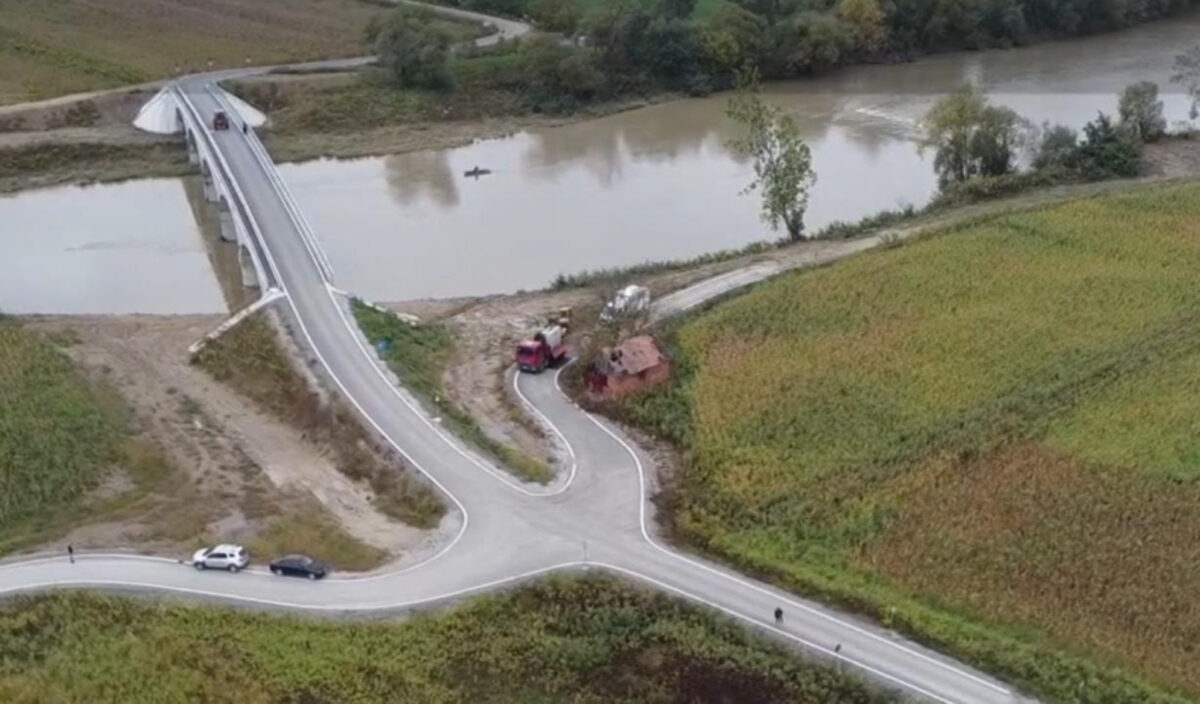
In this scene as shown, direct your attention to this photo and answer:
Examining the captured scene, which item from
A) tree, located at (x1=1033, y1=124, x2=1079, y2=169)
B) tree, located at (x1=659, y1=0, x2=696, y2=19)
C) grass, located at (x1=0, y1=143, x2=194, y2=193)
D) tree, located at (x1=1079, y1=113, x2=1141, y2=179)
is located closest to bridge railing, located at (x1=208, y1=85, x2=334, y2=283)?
grass, located at (x1=0, y1=143, x2=194, y2=193)

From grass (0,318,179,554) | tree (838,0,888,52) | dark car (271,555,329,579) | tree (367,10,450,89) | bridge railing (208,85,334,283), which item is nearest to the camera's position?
dark car (271,555,329,579)

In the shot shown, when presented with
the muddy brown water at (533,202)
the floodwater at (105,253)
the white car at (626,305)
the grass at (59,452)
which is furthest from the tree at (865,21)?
the grass at (59,452)

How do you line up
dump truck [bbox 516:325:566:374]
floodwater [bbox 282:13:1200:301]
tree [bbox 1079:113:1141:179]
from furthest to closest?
tree [bbox 1079:113:1141:179]
floodwater [bbox 282:13:1200:301]
dump truck [bbox 516:325:566:374]

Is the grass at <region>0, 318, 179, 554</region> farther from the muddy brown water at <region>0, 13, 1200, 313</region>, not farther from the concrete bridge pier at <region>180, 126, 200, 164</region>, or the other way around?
the concrete bridge pier at <region>180, 126, 200, 164</region>

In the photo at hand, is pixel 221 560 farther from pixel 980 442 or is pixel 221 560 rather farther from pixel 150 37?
pixel 150 37

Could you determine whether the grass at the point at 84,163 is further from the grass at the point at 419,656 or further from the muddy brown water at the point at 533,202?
the grass at the point at 419,656

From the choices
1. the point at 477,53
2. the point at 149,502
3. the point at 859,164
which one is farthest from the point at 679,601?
the point at 477,53
